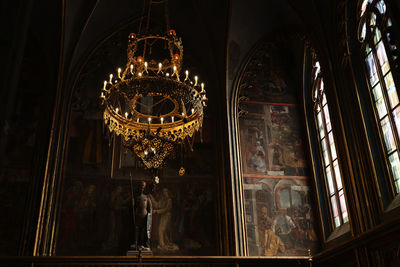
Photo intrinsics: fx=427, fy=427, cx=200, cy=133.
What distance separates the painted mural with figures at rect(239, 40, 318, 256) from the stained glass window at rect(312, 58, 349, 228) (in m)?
0.59

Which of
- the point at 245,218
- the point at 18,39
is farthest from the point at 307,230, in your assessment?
the point at 18,39

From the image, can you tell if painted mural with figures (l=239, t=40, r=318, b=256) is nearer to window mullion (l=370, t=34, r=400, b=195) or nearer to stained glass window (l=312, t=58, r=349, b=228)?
stained glass window (l=312, t=58, r=349, b=228)

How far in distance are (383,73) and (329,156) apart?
9.52 ft

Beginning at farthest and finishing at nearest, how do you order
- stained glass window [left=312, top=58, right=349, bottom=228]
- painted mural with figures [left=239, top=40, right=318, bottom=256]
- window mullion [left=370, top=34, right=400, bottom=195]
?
painted mural with figures [left=239, top=40, right=318, bottom=256]
stained glass window [left=312, top=58, right=349, bottom=228]
window mullion [left=370, top=34, right=400, bottom=195]

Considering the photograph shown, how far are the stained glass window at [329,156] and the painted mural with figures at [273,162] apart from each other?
587 mm

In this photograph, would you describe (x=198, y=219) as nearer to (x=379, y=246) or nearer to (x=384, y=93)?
(x=379, y=246)

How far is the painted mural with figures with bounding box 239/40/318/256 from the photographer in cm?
1055

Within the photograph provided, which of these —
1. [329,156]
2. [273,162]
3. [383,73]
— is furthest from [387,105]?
[273,162]

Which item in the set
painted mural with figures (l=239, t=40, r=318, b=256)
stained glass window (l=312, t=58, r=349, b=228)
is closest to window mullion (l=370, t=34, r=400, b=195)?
stained glass window (l=312, t=58, r=349, b=228)

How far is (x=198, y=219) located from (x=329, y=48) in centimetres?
515

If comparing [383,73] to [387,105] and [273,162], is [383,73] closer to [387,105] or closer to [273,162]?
[387,105]

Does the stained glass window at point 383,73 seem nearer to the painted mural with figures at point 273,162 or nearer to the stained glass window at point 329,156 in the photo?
the stained glass window at point 329,156

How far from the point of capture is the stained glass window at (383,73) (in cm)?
803

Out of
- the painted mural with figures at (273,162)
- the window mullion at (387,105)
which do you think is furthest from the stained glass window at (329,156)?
the window mullion at (387,105)
